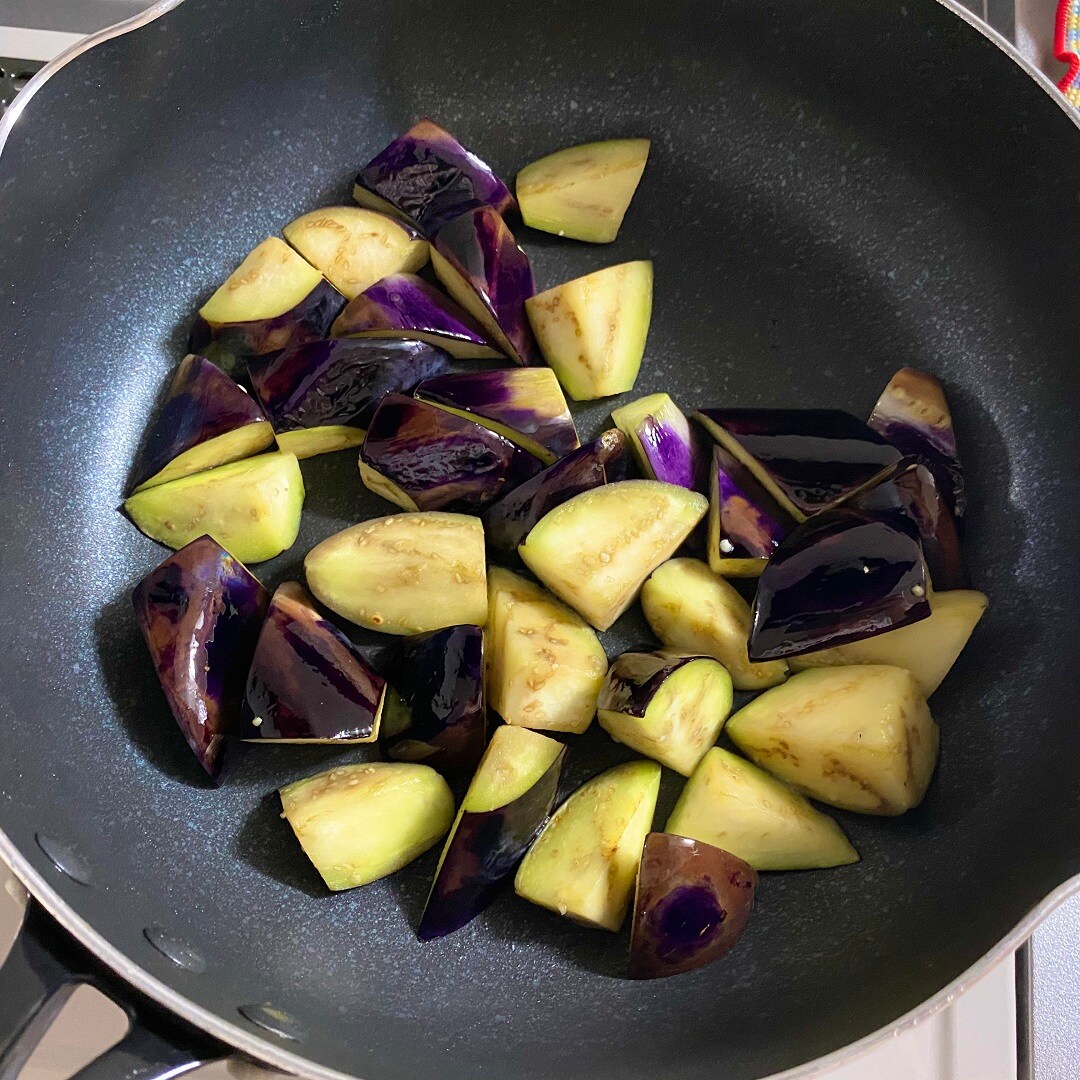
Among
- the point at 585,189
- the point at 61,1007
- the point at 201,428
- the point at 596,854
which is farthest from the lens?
the point at 585,189

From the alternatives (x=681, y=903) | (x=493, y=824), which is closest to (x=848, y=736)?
(x=681, y=903)

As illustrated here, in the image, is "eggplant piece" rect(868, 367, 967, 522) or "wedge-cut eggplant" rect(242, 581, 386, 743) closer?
"wedge-cut eggplant" rect(242, 581, 386, 743)

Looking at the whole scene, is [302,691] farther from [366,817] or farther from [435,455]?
[435,455]

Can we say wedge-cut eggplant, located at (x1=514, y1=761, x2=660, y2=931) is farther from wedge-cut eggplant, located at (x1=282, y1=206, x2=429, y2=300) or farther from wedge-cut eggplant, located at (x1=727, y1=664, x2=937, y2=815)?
wedge-cut eggplant, located at (x1=282, y1=206, x2=429, y2=300)

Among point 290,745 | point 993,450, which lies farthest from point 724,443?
point 290,745

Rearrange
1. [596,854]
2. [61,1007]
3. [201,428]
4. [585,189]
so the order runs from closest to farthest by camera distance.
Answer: [61,1007] < [596,854] < [201,428] < [585,189]

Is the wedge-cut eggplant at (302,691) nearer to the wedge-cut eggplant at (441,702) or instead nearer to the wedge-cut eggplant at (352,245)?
the wedge-cut eggplant at (441,702)

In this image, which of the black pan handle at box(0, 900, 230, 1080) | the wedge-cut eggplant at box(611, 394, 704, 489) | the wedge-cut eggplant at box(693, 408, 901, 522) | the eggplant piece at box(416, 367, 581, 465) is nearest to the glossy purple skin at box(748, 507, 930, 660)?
the wedge-cut eggplant at box(693, 408, 901, 522)

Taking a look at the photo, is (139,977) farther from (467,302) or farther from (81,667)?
(467,302)
